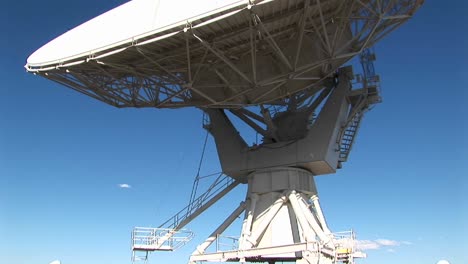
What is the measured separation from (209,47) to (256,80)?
2.85 m

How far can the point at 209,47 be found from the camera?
17.4m

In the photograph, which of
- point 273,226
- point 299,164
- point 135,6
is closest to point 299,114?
point 299,164

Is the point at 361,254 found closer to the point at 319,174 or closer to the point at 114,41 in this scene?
the point at 319,174

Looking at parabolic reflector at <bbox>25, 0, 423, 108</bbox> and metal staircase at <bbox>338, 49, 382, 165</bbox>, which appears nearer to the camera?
parabolic reflector at <bbox>25, 0, 423, 108</bbox>

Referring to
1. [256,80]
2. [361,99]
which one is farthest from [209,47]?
[361,99]

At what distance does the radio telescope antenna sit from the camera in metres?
17.5

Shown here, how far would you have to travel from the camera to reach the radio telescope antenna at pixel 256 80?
17.5m

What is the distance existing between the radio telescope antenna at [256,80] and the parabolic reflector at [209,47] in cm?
5

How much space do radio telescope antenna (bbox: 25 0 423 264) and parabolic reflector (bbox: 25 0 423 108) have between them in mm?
51

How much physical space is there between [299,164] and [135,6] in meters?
9.85

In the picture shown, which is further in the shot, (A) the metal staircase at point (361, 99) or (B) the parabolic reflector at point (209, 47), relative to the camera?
(A) the metal staircase at point (361, 99)

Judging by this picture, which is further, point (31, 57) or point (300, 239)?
point (300, 239)

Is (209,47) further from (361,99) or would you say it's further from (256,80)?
(361,99)

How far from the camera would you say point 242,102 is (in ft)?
71.4
